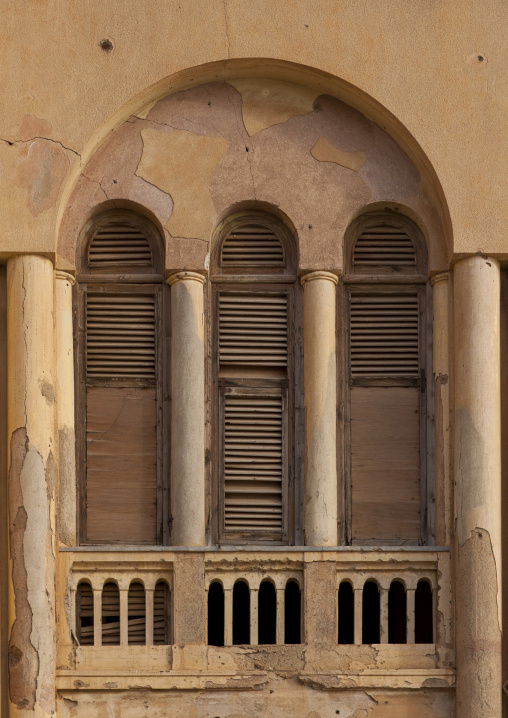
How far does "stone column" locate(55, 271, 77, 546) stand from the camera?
9.62 metres

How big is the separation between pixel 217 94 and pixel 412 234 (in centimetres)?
198

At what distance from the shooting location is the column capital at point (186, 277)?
9.85 meters

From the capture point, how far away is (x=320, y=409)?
9.71 metres

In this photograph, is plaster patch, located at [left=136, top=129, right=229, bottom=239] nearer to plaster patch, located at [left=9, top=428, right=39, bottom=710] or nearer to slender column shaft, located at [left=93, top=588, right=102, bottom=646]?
plaster patch, located at [left=9, top=428, right=39, bottom=710]

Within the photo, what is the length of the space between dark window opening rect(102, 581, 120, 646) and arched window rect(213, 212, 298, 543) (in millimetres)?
959

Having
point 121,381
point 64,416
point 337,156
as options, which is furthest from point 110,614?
point 337,156

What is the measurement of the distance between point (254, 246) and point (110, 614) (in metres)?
3.20

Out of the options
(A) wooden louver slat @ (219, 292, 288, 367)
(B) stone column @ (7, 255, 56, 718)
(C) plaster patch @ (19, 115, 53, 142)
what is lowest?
(B) stone column @ (7, 255, 56, 718)

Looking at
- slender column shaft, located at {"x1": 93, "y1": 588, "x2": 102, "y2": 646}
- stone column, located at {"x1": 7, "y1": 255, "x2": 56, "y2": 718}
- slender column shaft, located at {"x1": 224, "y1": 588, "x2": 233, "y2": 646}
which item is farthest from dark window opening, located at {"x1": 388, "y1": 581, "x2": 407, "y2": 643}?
stone column, located at {"x1": 7, "y1": 255, "x2": 56, "y2": 718}

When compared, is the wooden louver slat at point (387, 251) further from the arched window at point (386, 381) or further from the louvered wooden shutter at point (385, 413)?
the louvered wooden shutter at point (385, 413)

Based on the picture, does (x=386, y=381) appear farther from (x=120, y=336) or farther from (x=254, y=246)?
(x=120, y=336)

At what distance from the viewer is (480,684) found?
362 inches

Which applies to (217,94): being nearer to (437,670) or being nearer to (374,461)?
(374,461)

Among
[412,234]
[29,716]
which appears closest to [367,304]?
[412,234]
